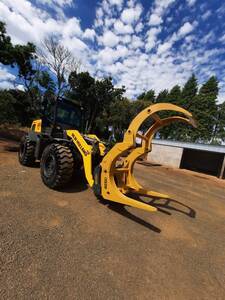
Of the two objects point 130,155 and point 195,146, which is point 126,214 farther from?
point 195,146

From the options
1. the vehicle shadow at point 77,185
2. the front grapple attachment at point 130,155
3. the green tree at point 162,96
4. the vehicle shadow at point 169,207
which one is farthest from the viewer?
the green tree at point 162,96

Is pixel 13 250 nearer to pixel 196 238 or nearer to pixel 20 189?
pixel 20 189

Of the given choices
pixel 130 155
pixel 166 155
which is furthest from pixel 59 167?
pixel 166 155

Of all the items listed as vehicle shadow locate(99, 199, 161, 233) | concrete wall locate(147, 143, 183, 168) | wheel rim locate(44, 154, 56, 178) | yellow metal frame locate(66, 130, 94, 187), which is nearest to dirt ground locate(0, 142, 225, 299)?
vehicle shadow locate(99, 199, 161, 233)

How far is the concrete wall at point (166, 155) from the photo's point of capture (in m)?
16.4

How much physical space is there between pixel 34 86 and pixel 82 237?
72.5 feet

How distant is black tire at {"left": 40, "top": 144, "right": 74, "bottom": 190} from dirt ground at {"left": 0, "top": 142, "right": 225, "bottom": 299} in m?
0.30

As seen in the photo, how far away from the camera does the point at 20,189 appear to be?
397cm

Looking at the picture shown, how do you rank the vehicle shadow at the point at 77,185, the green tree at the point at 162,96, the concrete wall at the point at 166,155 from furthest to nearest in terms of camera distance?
→ the green tree at the point at 162,96
the concrete wall at the point at 166,155
the vehicle shadow at the point at 77,185

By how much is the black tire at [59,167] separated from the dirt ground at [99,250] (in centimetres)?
30

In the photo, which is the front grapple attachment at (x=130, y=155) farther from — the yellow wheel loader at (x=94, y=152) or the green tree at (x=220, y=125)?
the green tree at (x=220, y=125)

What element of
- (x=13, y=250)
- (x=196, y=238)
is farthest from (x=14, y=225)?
(x=196, y=238)

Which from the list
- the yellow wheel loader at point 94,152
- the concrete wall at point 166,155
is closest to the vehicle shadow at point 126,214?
the yellow wheel loader at point 94,152

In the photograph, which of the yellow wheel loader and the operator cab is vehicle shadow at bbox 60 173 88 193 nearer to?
the yellow wheel loader
